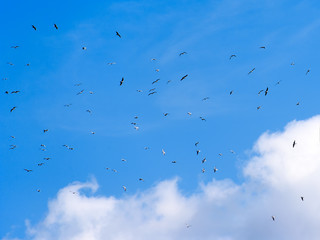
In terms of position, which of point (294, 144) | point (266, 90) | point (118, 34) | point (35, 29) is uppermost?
point (35, 29)

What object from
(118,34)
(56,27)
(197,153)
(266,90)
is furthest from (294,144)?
(56,27)

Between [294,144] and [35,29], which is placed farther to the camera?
[294,144]

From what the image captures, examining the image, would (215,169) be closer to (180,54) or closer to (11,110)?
(180,54)

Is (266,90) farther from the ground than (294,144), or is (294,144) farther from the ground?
(266,90)

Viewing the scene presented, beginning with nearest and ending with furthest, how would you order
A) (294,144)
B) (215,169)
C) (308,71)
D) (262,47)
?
(308,71) → (262,47) → (294,144) → (215,169)

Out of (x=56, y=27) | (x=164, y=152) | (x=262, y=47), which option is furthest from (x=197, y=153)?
(x=56, y=27)

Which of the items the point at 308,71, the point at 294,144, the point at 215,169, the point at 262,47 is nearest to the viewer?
the point at 308,71

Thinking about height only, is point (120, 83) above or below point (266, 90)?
above

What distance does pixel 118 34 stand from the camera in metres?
36.7

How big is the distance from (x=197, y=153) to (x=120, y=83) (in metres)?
9.19

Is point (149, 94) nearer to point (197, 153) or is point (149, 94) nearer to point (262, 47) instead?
point (197, 153)

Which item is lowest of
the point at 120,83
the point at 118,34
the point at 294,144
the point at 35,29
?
the point at 294,144

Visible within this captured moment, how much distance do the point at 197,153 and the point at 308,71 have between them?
453 inches

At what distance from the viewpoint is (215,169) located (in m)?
43.9
